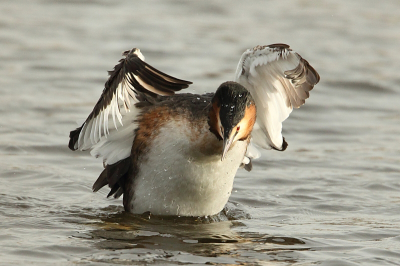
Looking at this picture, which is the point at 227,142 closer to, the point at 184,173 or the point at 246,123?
the point at 246,123

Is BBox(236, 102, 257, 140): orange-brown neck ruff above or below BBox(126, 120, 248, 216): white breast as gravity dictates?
above

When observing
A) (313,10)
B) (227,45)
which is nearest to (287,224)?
(227,45)

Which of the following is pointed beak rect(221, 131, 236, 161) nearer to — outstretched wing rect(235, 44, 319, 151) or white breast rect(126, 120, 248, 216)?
white breast rect(126, 120, 248, 216)

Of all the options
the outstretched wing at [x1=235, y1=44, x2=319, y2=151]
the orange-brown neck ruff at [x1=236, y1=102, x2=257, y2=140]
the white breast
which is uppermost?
the outstretched wing at [x1=235, y1=44, x2=319, y2=151]

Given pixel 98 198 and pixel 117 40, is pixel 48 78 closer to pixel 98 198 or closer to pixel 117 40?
pixel 117 40

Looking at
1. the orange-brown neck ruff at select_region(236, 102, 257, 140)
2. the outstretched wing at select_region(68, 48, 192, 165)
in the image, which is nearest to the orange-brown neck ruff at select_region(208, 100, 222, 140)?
the orange-brown neck ruff at select_region(236, 102, 257, 140)

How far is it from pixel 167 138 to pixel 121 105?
0.82 meters

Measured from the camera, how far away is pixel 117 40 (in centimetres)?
1791

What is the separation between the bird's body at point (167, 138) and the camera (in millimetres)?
7285

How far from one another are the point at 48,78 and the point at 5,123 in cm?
295

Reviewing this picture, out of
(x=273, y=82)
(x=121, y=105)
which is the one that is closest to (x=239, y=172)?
(x=273, y=82)

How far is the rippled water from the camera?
755 cm

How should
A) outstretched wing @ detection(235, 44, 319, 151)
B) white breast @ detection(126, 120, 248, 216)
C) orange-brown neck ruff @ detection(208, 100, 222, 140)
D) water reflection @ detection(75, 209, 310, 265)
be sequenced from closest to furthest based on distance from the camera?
water reflection @ detection(75, 209, 310, 265) < orange-brown neck ruff @ detection(208, 100, 222, 140) < white breast @ detection(126, 120, 248, 216) < outstretched wing @ detection(235, 44, 319, 151)

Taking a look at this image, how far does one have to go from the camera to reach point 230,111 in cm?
725
